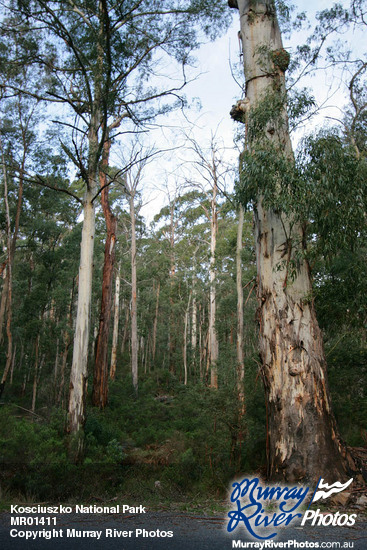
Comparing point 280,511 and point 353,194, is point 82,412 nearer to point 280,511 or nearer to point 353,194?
point 280,511

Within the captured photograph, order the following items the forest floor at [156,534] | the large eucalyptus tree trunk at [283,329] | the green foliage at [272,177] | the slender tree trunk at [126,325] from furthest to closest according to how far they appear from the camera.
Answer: the slender tree trunk at [126,325]
the green foliage at [272,177]
the large eucalyptus tree trunk at [283,329]
the forest floor at [156,534]

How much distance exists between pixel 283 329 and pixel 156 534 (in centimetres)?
285

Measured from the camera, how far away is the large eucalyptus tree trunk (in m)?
4.68

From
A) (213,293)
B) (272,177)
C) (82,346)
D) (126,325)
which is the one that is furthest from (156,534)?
(126,325)

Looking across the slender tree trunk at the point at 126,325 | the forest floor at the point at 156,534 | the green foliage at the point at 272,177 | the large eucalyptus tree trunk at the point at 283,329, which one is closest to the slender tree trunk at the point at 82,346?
the forest floor at the point at 156,534

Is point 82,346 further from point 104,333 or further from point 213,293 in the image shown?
point 213,293

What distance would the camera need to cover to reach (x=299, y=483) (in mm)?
4531

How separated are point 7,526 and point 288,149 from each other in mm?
5666

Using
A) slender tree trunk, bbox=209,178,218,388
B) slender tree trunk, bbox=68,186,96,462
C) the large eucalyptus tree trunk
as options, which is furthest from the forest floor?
slender tree trunk, bbox=209,178,218,388

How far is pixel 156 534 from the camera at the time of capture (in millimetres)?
3154

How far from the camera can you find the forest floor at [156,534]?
111 inches

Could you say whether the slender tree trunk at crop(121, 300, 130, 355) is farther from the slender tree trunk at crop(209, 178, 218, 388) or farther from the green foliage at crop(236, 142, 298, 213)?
the green foliage at crop(236, 142, 298, 213)

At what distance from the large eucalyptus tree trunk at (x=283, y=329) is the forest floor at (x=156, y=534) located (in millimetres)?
943

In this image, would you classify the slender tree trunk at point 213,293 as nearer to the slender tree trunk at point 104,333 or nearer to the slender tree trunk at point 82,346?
the slender tree trunk at point 104,333
